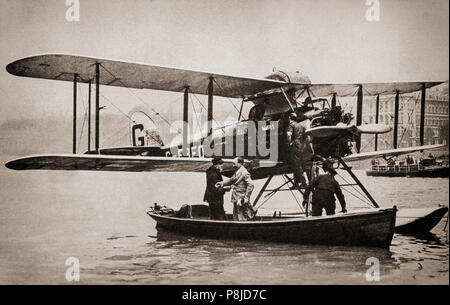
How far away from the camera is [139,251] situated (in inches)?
301

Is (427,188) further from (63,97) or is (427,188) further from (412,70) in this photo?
(63,97)

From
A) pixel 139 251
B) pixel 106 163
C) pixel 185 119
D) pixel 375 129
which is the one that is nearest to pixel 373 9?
pixel 375 129

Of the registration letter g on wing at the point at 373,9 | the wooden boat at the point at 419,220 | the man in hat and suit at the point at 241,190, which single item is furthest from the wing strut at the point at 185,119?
the wooden boat at the point at 419,220

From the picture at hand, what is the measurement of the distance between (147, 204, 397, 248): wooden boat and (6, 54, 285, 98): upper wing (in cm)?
249

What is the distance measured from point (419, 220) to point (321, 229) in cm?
277

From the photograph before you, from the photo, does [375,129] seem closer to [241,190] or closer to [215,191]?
[241,190]

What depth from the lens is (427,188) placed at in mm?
9461

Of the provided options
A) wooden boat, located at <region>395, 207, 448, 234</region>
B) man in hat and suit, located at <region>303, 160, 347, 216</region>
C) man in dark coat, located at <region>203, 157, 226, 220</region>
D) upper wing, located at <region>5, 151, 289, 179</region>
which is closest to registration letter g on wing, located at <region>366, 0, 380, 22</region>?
man in hat and suit, located at <region>303, 160, 347, 216</region>

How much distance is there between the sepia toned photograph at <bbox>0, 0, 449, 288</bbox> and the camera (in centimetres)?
674

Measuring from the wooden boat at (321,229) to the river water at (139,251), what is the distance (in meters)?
0.13

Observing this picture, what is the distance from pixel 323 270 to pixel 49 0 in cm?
593

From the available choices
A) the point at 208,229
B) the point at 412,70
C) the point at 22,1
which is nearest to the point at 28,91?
the point at 22,1

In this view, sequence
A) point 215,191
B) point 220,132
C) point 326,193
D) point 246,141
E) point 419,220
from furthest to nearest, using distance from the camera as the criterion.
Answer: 1. point 220,132
2. point 419,220
3. point 246,141
4. point 215,191
5. point 326,193

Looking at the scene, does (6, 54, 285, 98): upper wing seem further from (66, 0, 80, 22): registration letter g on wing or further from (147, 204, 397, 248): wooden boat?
(147, 204, 397, 248): wooden boat
